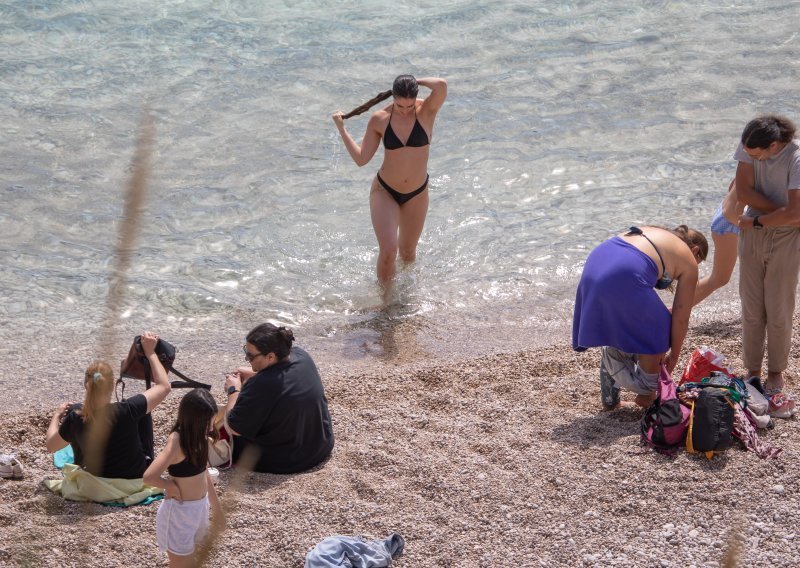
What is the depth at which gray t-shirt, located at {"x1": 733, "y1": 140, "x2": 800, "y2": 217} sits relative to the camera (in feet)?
17.1

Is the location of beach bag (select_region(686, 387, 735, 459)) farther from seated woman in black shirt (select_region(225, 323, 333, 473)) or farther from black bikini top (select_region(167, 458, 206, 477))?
black bikini top (select_region(167, 458, 206, 477))

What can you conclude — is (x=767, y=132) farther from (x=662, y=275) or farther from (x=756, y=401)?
(x=756, y=401)

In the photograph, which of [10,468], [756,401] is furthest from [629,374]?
[10,468]

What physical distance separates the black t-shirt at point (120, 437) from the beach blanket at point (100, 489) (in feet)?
0.14

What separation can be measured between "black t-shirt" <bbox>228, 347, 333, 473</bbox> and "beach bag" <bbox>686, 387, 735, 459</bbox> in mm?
1913

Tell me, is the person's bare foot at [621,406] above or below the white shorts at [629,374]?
below

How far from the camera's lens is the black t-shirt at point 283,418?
5.20 meters

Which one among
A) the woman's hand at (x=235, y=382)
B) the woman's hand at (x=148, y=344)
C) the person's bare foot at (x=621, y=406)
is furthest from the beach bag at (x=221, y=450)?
the person's bare foot at (x=621, y=406)

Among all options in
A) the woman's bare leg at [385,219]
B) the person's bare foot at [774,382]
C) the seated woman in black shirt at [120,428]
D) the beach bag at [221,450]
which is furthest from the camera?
the woman's bare leg at [385,219]

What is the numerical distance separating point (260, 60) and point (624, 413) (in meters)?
9.64

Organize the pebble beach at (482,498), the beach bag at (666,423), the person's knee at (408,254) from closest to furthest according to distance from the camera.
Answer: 1. the pebble beach at (482,498)
2. the beach bag at (666,423)
3. the person's knee at (408,254)

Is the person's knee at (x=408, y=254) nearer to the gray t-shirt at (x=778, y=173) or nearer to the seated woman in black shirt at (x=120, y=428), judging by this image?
the gray t-shirt at (x=778, y=173)

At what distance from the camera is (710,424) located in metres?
4.95

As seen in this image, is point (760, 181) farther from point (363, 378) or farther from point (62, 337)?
point (62, 337)
